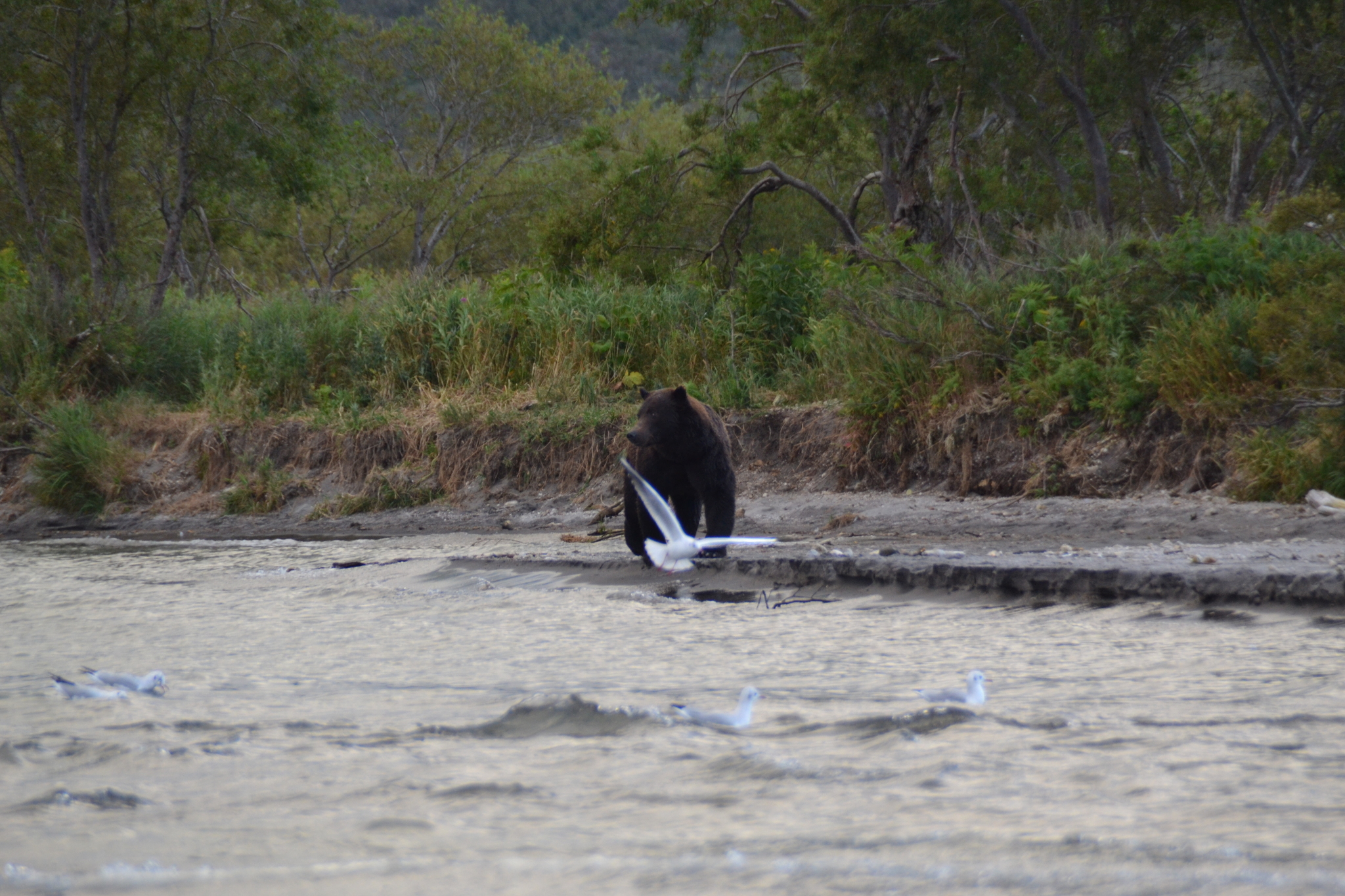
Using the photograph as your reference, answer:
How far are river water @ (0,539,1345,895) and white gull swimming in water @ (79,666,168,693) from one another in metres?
Result: 0.08

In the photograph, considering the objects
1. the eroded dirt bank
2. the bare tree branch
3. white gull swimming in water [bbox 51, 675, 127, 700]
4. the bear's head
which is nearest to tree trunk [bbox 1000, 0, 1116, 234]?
the bare tree branch

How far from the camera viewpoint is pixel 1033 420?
8.91m

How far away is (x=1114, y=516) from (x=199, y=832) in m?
6.41

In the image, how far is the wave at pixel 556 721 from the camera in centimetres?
301

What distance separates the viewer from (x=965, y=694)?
3.17 m

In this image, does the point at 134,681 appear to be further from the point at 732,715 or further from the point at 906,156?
the point at 906,156

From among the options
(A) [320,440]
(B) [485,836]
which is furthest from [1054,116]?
(B) [485,836]

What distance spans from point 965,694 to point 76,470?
40.1 ft

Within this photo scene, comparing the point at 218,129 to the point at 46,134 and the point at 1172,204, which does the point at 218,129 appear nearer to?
the point at 46,134

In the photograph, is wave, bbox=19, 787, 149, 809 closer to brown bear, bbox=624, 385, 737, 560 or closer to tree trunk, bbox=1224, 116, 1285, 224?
brown bear, bbox=624, 385, 737, 560

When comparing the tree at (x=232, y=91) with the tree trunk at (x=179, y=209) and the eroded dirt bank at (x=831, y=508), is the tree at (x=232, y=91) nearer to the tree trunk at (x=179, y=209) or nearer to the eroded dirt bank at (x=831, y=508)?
the tree trunk at (x=179, y=209)

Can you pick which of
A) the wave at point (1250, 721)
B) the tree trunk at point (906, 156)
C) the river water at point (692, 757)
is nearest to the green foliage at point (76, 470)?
the river water at point (692, 757)

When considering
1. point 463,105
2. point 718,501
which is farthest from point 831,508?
point 463,105

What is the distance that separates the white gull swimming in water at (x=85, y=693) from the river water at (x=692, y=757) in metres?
0.03
